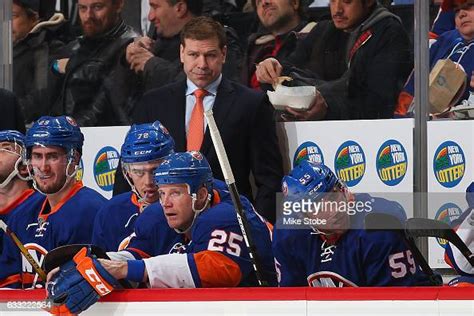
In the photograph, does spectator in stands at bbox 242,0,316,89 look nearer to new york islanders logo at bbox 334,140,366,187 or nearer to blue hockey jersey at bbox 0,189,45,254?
new york islanders logo at bbox 334,140,366,187

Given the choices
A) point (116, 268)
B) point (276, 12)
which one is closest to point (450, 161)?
point (276, 12)

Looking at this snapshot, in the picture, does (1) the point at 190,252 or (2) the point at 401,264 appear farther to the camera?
(1) the point at 190,252

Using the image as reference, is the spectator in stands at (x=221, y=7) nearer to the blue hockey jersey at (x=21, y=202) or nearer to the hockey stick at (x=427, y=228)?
the blue hockey jersey at (x=21, y=202)

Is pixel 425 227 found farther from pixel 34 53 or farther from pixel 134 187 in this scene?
pixel 34 53

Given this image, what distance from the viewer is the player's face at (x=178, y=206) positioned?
4.35 metres

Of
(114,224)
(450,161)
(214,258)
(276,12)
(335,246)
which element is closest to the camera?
(214,258)

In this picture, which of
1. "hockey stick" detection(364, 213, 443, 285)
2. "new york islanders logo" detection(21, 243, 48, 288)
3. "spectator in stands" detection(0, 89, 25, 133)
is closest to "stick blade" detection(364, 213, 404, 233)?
"hockey stick" detection(364, 213, 443, 285)

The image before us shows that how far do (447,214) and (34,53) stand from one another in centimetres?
215

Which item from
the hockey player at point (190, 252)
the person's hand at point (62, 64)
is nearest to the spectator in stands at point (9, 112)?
the person's hand at point (62, 64)

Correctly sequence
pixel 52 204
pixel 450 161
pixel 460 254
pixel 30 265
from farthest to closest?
pixel 450 161, pixel 52 204, pixel 30 265, pixel 460 254

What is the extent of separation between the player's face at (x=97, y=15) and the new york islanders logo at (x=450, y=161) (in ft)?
4.67

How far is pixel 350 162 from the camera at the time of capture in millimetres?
5371

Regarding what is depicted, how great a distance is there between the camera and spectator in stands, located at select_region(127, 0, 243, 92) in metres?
5.64

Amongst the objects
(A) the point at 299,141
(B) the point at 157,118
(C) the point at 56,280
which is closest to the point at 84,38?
(B) the point at 157,118
